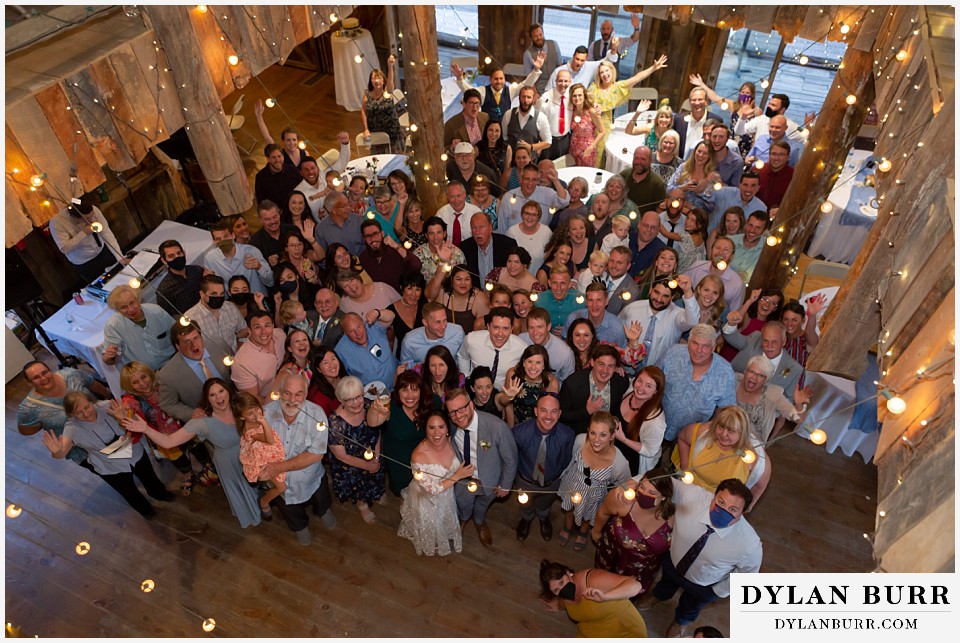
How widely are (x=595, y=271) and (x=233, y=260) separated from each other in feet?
7.89

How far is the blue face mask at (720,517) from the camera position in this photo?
302 centimetres

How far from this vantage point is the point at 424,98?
5.47 m

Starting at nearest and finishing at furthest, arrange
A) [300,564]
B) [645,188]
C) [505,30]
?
[300,564] → [645,188] → [505,30]

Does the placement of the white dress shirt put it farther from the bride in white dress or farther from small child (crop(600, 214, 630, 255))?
the bride in white dress

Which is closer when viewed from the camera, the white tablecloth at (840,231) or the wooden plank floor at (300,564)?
the wooden plank floor at (300,564)

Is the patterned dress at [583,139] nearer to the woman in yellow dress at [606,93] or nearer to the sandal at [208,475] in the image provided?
the woman in yellow dress at [606,93]

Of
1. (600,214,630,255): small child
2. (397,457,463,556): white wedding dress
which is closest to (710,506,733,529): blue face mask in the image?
(397,457,463,556): white wedding dress

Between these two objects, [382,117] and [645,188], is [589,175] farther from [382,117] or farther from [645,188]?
[382,117]

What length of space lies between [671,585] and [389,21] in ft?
24.5

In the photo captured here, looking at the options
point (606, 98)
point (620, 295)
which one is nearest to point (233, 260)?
point (620, 295)

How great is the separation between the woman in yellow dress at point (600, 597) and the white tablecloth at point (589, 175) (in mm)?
3477

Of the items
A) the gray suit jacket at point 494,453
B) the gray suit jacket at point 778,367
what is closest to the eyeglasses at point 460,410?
the gray suit jacket at point 494,453

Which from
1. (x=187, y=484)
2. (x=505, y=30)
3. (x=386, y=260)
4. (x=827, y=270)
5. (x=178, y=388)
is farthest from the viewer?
(x=505, y=30)

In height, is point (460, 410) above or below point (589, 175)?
above
